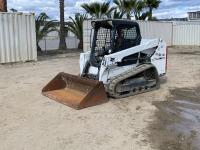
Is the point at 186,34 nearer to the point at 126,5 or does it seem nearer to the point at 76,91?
the point at 126,5

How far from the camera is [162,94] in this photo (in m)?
7.51

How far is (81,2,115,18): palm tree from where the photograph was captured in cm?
2205

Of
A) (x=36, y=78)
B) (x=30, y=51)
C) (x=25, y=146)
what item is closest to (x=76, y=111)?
(x=25, y=146)

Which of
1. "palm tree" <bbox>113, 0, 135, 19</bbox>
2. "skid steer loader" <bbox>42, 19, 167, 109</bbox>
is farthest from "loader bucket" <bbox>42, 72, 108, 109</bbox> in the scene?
"palm tree" <bbox>113, 0, 135, 19</bbox>

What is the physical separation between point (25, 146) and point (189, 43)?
2256cm

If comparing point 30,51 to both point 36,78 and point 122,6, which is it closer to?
point 36,78

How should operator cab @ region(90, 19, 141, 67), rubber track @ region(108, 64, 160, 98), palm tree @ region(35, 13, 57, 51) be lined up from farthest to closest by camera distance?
palm tree @ region(35, 13, 57, 51) → operator cab @ region(90, 19, 141, 67) → rubber track @ region(108, 64, 160, 98)

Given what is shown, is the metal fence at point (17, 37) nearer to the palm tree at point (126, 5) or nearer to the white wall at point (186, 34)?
the palm tree at point (126, 5)

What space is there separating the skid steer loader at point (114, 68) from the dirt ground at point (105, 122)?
25 cm

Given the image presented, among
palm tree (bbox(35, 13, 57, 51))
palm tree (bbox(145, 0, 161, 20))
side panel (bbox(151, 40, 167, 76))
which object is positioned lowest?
side panel (bbox(151, 40, 167, 76))

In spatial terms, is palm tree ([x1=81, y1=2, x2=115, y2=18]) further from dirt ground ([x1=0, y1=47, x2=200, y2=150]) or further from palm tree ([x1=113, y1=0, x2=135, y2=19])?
dirt ground ([x1=0, y1=47, x2=200, y2=150])

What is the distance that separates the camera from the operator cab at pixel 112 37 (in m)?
7.26

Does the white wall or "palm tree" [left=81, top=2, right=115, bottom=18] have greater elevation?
"palm tree" [left=81, top=2, right=115, bottom=18]

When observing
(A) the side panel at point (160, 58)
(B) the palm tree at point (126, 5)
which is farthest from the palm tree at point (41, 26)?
(A) the side panel at point (160, 58)
